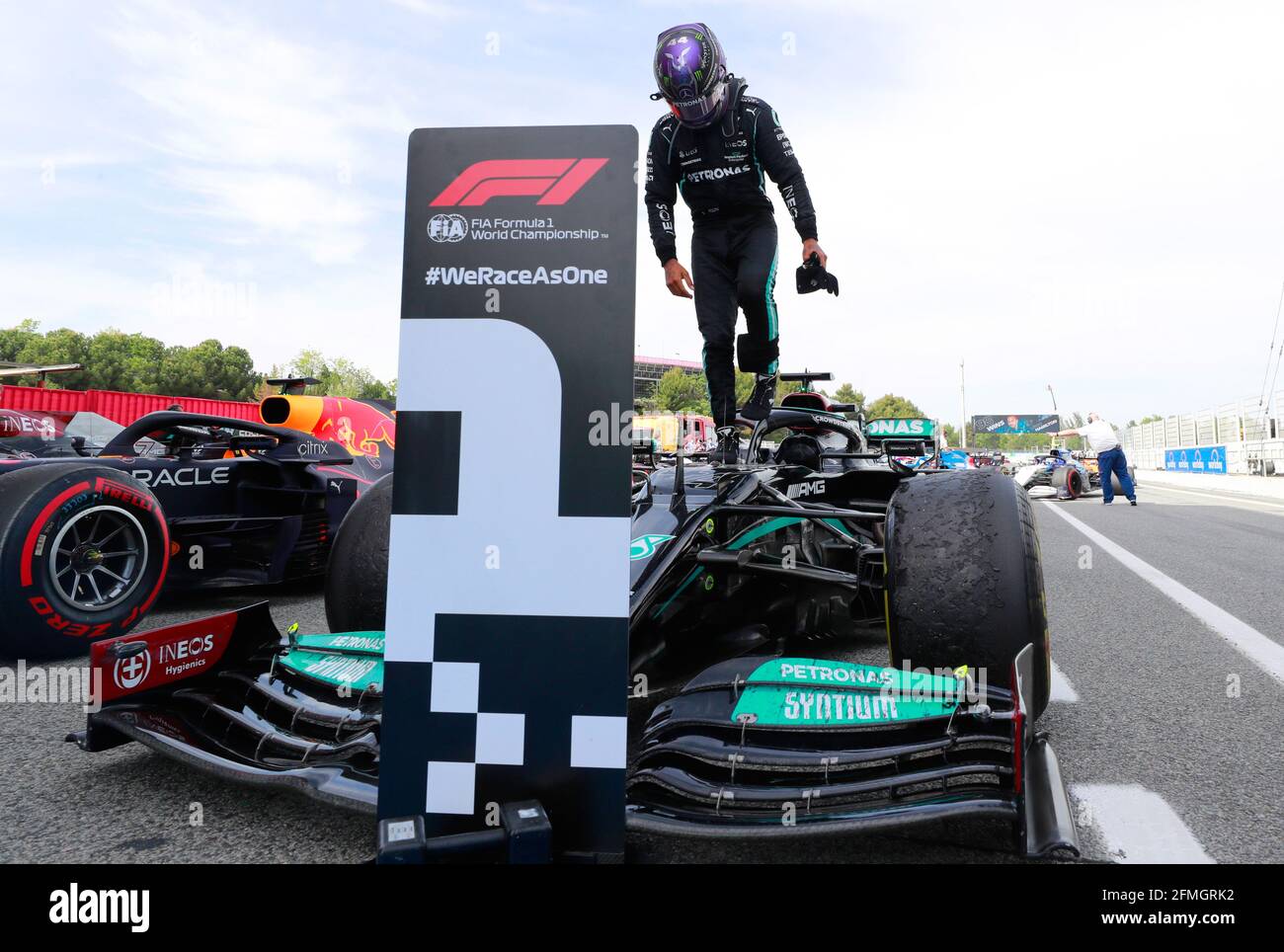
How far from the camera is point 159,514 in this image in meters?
3.95

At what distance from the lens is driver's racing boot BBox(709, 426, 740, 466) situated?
337 cm

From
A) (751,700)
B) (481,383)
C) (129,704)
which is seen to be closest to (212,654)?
(129,704)

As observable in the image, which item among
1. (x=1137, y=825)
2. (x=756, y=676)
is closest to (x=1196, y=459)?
(x=1137, y=825)

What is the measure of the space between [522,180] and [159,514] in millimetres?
3225

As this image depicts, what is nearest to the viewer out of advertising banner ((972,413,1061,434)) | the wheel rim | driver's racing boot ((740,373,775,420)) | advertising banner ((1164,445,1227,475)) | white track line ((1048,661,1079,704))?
white track line ((1048,661,1079,704))

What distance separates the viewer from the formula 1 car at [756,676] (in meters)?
1.62

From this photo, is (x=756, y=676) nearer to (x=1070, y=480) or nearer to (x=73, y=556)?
(x=73, y=556)

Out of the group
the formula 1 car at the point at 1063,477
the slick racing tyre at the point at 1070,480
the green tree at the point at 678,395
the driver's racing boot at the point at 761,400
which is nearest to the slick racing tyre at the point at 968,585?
the driver's racing boot at the point at 761,400

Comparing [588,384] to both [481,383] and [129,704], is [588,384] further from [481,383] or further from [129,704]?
[129,704]

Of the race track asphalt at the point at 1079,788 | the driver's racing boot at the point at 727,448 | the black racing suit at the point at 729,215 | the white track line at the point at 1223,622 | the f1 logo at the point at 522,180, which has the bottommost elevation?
the race track asphalt at the point at 1079,788

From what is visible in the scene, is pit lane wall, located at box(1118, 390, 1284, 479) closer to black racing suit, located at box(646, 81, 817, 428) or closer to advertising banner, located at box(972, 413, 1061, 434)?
black racing suit, located at box(646, 81, 817, 428)

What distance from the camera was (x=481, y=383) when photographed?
1.58 m

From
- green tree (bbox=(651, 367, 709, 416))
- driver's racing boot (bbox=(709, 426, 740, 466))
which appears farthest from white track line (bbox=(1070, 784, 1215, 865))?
green tree (bbox=(651, 367, 709, 416))

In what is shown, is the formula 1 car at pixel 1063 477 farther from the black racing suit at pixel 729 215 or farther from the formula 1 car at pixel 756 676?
the formula 1 car at pixel 756 676
